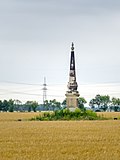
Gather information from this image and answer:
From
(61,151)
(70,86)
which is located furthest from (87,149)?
(70,86)

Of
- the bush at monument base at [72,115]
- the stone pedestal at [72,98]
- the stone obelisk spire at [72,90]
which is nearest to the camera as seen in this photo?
the bush at monument base at [72,115]

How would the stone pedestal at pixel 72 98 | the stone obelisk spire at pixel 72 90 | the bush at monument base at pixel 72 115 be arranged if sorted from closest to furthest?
the bush at monument base at pixel 72 115
the stone pedestal at pixel 72 98
the stone obelisk spire at pixel 72 90

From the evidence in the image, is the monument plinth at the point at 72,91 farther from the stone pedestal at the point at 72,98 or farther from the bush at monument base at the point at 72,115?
the bush at monument base at the point at 72,115

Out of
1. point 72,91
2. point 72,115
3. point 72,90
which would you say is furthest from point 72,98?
point 72,115

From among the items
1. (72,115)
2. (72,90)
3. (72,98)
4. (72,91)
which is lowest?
(72,115)

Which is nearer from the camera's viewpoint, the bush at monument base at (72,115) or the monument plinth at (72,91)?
the bush at monument base at (72,115)

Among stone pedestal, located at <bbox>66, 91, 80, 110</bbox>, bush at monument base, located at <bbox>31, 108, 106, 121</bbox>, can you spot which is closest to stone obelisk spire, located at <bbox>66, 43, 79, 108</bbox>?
stone pedestal, located at <bbox>66, 91, 80, 110</bbox>

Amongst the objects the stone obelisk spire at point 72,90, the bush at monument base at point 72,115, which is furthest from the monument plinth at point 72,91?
the bush at monument base at point 72,115

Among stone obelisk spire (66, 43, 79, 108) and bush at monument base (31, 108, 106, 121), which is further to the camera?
stone obelisk spire (66, 43, 79, 108)

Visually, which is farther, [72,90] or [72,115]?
[72,90]

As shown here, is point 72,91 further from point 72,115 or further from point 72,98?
point 72,115

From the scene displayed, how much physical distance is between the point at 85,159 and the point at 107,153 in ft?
10.3

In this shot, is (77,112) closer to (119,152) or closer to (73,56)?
(73,56)

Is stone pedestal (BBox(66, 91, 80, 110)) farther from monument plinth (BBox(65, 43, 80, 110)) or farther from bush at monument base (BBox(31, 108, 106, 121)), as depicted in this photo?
bush at monument base (BBox(31, 108, 106, 121))
